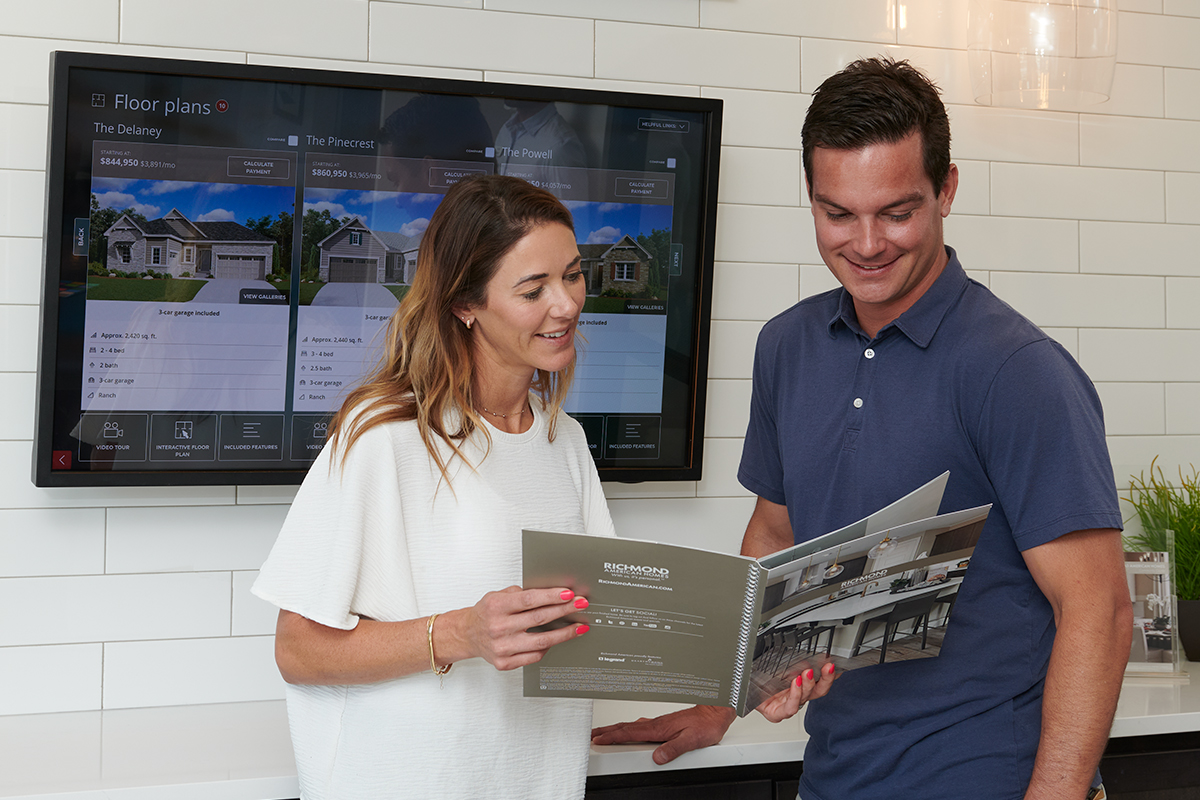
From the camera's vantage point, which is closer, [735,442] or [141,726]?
[141,726]

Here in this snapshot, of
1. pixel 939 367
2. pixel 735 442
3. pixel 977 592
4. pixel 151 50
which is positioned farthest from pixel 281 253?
pixel 977 592

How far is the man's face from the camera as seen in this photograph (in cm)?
118

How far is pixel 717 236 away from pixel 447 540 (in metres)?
1.07

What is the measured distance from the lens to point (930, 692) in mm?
1226

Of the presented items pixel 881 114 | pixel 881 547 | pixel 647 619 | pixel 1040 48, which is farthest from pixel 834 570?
pixel 1040 48

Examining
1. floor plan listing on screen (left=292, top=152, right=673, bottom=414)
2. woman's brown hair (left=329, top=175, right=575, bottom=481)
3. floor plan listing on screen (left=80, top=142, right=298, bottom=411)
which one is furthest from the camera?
floor plan listing on screen (left=292, top=152, right=673, bottom=414)

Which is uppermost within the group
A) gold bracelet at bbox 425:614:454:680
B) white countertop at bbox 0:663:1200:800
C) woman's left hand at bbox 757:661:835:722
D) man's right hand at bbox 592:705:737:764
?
gold bracelet at bbox 425:614:454:680

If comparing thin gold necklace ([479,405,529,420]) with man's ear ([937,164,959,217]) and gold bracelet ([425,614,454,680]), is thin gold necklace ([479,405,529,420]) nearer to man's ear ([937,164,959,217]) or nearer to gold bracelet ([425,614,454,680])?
gold bracelet ([425,614,454,680])

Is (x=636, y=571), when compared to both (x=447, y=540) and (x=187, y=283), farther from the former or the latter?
(x=187, y=283)

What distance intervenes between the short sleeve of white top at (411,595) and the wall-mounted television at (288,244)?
0.65m

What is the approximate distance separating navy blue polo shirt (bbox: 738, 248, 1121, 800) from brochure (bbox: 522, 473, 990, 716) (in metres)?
0.09

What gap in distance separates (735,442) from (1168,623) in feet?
3.22

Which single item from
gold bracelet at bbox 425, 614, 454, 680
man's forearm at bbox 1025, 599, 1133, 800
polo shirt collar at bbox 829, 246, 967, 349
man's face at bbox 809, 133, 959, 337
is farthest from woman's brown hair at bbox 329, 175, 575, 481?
man's forearm at bbox 1025, 599, 1133, 800

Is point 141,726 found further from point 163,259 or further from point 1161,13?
point 1161,13
